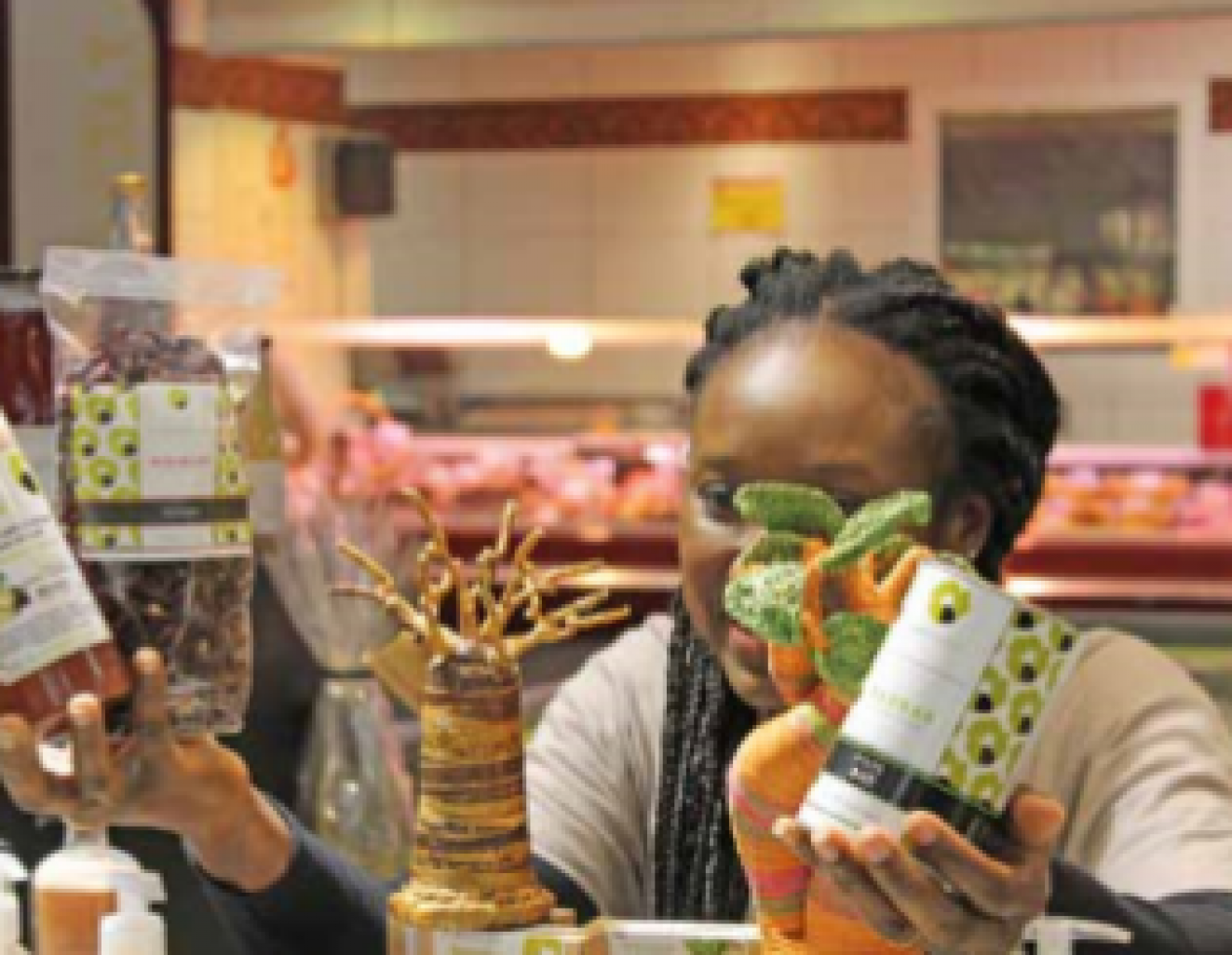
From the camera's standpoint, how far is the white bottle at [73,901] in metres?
1.44

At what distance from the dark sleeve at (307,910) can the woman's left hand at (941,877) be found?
20.0 inches

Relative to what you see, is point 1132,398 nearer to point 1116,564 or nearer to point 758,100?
point 758,100

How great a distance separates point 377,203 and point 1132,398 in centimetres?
229

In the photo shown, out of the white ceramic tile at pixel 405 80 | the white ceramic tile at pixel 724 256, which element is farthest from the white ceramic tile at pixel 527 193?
the white ceramic tile at pixel 724 256

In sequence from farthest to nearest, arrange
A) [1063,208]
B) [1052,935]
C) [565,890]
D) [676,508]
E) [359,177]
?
[1063,208] < [359,177] < [676,508] < [565,890] < [1052,935]

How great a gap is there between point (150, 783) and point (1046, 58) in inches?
252

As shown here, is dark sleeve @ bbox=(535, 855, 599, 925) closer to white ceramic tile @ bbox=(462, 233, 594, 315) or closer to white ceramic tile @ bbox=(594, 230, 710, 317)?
white ceramic tile @ bbox=(594, 230, 710, 317)

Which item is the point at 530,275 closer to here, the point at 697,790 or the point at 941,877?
the point at 697,790

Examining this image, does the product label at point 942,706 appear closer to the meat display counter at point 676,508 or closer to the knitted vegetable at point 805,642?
the knitted vegetable at point 805,642

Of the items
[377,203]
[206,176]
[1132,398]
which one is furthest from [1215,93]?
[206,176]

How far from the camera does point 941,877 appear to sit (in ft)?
3.78

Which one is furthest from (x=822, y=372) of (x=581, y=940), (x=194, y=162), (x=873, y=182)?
(x=873, y=182)

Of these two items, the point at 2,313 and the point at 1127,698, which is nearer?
the point at 2,313

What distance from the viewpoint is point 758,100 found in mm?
7719
